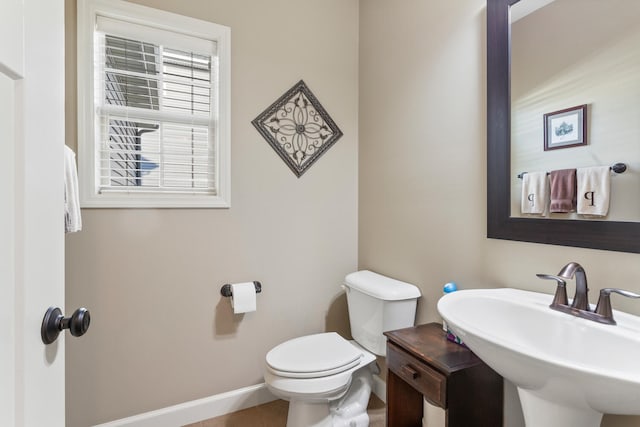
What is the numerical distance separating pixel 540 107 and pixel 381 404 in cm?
177

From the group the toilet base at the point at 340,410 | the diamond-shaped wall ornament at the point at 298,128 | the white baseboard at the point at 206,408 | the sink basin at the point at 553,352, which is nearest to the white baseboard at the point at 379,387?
the white baseboard at the point at 206,408

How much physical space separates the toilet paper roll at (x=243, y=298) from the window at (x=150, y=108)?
49 centimetres

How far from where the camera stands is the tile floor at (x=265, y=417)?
5.87 feet

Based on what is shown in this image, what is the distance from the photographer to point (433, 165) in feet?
5.40

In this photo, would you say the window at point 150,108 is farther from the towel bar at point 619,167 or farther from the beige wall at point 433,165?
the towel bar at point 619,167

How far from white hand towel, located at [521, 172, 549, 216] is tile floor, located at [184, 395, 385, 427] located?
1369 mm

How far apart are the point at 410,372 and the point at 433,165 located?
0.98 metres

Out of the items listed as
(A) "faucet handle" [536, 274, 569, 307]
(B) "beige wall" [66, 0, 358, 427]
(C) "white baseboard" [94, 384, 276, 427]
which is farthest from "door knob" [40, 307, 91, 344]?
(C) "white baseboard" [94, 384, 276, 427]

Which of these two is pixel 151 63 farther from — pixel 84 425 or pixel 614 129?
pixel 614 129

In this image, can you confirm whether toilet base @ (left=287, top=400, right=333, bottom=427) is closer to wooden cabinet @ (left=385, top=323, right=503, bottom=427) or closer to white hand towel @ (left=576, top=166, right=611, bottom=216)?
wooden cabinet @ (left=385, top=323, right=503, bottom=427)

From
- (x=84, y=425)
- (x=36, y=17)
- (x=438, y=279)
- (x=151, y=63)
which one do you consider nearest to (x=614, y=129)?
(x=438, y=279)

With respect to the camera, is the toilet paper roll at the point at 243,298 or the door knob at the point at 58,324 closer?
the door knob at the point at 58,324

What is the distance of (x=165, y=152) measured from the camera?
178 centimetres

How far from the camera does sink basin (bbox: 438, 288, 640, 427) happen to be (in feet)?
2.23
